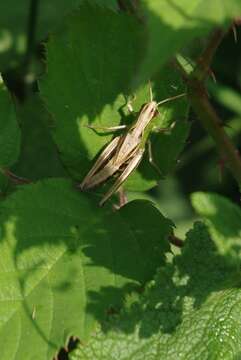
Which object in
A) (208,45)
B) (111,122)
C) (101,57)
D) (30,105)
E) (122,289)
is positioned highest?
(208,45)

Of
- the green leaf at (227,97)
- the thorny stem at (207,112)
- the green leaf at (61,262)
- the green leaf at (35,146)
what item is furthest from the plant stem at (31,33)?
the thorny stem at (207,112)

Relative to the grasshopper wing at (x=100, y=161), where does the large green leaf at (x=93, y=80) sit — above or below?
above

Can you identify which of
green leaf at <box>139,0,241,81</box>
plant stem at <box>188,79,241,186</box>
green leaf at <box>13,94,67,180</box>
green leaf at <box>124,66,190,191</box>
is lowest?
green leaf at <box>13,94,67,180</box>

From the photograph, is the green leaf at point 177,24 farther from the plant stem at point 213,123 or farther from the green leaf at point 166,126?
the green leaf at point 166,126

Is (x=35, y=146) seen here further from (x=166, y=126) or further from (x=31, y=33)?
(x=166, y=126)

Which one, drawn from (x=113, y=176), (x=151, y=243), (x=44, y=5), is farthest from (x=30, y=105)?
(x=151, y=243)

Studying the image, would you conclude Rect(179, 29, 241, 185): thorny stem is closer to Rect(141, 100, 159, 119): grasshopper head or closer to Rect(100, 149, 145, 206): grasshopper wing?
Rect(141, 100, 159, 119): grasshopper head

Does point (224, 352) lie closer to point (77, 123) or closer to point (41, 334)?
point (41, 334)

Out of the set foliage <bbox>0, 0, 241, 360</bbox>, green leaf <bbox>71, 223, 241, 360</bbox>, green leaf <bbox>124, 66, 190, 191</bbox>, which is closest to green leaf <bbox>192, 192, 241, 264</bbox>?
foliage <bbox>0, 0, 241, 360</bbox>
